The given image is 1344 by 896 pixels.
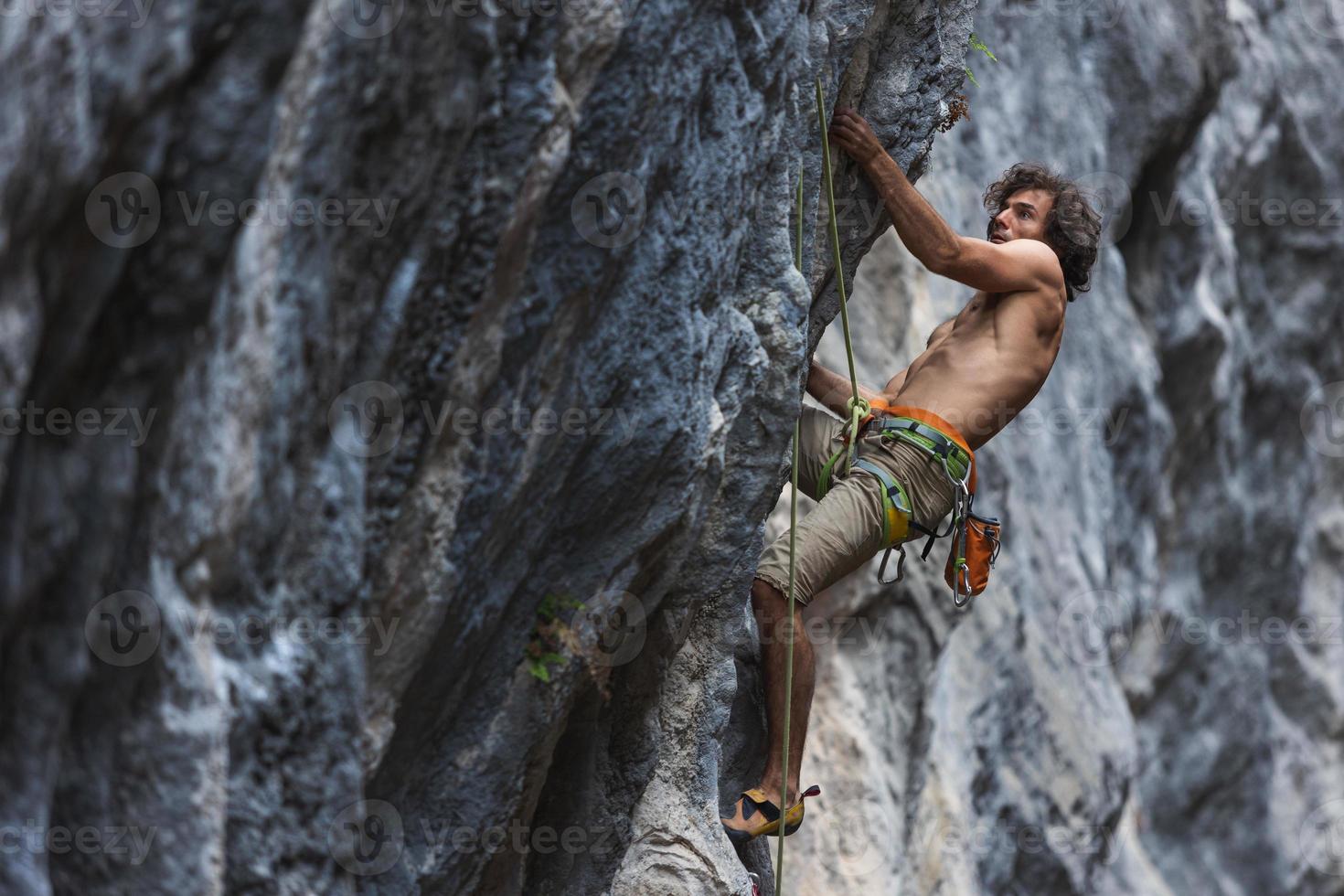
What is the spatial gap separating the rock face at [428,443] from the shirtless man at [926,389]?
0.18 metres

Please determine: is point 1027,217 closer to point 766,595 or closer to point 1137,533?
point 766,595

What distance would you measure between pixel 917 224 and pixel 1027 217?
84cm

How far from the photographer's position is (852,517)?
4.93 m

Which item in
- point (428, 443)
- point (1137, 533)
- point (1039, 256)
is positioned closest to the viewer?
point (428, 443)

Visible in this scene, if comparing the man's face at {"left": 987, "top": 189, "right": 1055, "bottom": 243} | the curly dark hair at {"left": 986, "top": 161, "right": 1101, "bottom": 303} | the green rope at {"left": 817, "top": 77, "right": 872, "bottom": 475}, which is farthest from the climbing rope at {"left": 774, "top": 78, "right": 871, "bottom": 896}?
the curly dark hair at {"left": 986, "top": 161, "right": 1101, "bottom": 303}

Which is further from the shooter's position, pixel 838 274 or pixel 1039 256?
pixel 1039 256

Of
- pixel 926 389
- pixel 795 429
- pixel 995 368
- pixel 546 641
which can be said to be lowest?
pixel 546 641

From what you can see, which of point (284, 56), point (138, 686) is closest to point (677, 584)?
point (138, 686)

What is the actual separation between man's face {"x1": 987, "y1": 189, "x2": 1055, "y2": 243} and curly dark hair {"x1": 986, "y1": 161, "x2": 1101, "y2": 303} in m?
0.02

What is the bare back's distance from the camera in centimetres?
514

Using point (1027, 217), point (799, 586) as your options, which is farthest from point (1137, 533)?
point (799, 586)

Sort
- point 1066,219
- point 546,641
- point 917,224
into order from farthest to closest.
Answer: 1. point 1066,219
2. point 917,224
3. point 546,641

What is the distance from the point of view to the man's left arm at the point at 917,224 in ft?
15.7

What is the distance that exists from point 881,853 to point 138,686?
176 inches
